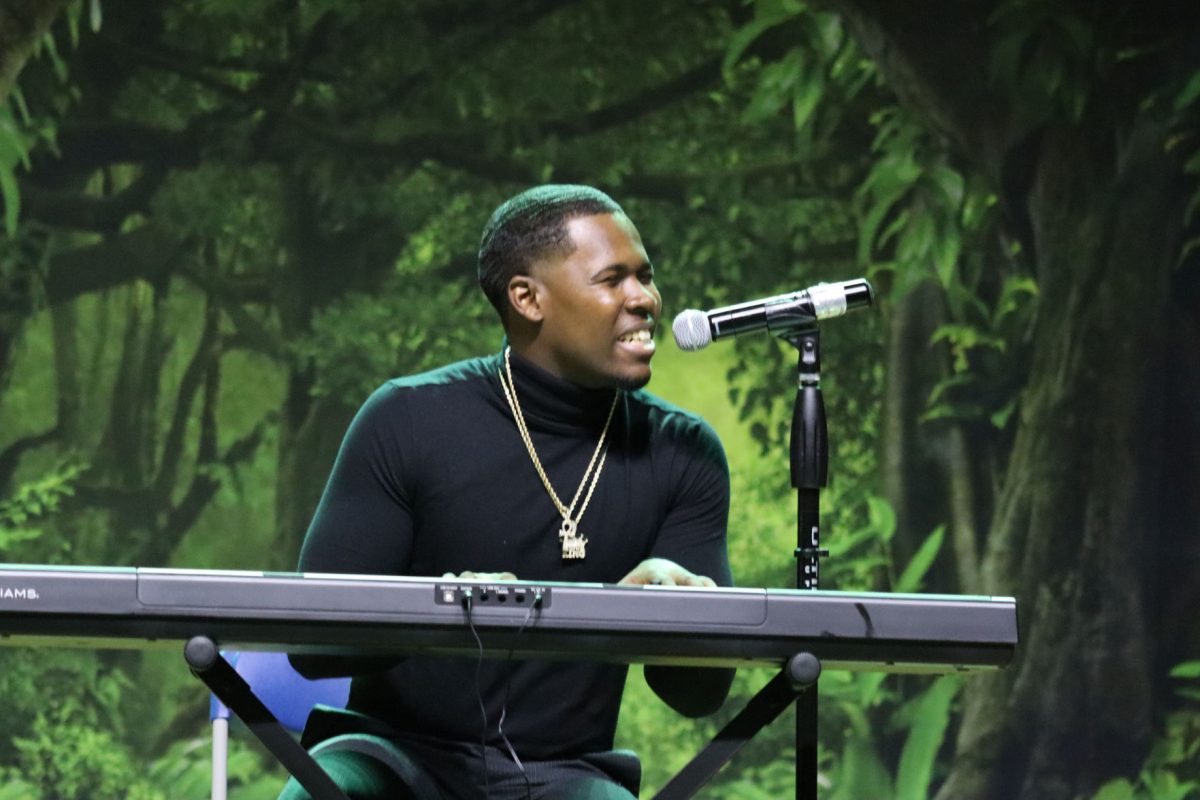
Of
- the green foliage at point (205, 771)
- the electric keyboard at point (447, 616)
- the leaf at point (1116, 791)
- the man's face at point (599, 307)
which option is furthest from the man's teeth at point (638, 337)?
the leaf at point (1116, 791)

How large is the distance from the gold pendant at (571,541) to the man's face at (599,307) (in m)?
0.20

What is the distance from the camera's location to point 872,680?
439cm


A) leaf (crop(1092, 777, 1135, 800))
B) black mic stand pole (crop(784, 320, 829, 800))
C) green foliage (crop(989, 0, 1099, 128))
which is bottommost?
leaf (crop(1092, 777, 1135, 800))

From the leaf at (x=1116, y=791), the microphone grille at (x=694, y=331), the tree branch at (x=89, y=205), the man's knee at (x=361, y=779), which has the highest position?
the tree branch at (x=89, y=205)

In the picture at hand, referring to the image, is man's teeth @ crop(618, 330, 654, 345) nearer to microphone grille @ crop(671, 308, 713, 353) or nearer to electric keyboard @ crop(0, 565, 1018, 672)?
microphone grille @ crop(671, 308, 713, 353)

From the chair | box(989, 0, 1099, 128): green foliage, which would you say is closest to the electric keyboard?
the chair

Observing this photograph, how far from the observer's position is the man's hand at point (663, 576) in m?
1.88

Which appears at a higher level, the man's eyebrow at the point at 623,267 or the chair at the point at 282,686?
the man's eyebrow at the point at 623,267

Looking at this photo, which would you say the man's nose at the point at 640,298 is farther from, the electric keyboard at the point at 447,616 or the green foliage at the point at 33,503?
the green foliage at the point at 33,503

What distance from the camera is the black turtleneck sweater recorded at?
207 centimetres

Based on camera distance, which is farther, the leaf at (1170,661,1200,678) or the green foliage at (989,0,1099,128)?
the green foliage at (989,0,1099,128)

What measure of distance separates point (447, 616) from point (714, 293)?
2936mm

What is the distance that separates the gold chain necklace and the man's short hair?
0.35 feet

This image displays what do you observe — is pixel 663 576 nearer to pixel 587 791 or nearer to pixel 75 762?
pixel 587 791
